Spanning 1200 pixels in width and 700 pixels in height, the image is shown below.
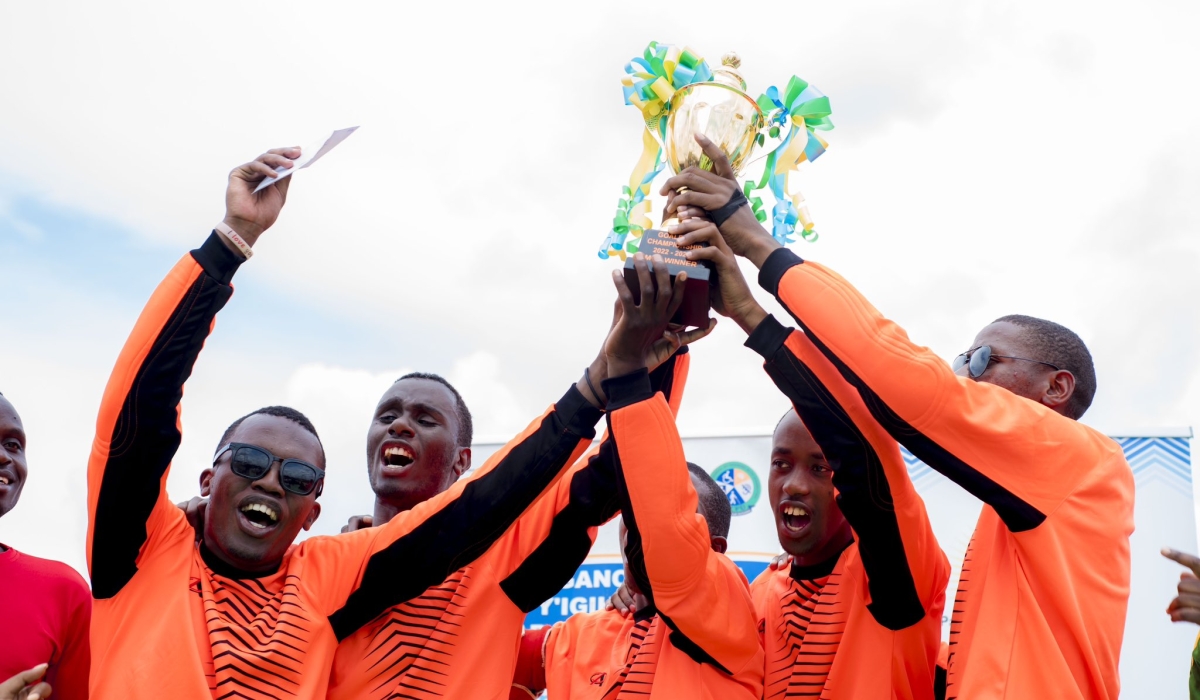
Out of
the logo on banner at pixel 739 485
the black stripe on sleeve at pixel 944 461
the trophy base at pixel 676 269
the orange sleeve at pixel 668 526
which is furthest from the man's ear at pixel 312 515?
the logo on banner at pixel 739 485

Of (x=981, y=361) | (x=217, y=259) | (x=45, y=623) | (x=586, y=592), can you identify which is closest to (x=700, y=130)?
(x=981, y=361)

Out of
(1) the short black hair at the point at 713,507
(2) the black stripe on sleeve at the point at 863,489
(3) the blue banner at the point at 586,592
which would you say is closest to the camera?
(2) the black stripe on sleeve at the point at 863,489

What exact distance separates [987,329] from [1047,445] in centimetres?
80

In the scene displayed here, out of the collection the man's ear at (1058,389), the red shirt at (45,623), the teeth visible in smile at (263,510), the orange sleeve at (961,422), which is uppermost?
the man's ear at (1058,389)

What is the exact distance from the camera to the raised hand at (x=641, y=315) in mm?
3529

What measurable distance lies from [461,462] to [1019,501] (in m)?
2.86

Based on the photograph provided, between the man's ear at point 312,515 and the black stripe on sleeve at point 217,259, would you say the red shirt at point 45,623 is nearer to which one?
the man's ear at point 312,515

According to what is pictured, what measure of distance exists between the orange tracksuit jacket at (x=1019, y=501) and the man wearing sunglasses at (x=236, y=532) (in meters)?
1.11

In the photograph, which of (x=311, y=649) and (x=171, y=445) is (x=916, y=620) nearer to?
(x=311, y=649)

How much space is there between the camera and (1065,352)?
3715mm

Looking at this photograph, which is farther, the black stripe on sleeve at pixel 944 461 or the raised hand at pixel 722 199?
the raised hand at pixel 722 199

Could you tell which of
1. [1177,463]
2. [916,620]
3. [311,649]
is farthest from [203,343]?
[1177,463]

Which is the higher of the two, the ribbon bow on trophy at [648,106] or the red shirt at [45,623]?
the ribbon bow on trophy at [648,106]

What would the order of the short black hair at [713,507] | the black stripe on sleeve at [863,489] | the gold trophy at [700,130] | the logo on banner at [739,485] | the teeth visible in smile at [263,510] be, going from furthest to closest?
the logo on banner at [739,485]
the short black hair at [713,507]
the teeth visible in smile at [263,510]
the gold trophy at [700,130]
the black stripe on sleeve at [863,489]
